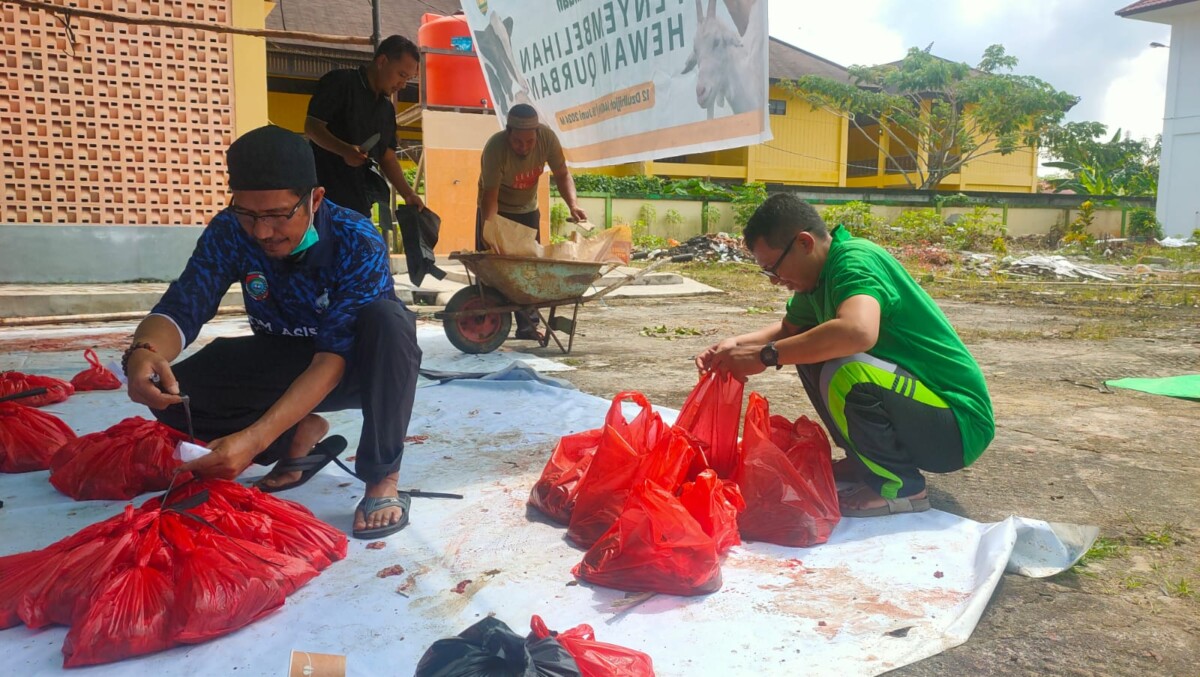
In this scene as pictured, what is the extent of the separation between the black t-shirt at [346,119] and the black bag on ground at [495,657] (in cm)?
351

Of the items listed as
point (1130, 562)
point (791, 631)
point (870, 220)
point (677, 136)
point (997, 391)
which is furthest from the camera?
point (870, 220)

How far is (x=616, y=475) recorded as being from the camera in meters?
2.22

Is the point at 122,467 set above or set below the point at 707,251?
below

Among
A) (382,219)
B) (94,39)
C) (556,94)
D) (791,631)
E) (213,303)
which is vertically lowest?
(791,631)

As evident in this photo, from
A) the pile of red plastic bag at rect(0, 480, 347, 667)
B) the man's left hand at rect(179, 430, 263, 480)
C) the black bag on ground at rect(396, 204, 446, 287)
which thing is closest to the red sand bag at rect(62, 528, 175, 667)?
the pile of red plastic bag at rect(0, 480, 347, 667)

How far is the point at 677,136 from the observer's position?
13.5 feet

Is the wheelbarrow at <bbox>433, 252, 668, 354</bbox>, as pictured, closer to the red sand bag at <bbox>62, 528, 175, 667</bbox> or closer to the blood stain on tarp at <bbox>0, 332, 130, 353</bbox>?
the blood stain on tarp at <bbox>0, 332, 130, 353</bbox>

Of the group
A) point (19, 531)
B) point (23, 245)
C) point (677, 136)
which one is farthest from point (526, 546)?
point (23, 245)

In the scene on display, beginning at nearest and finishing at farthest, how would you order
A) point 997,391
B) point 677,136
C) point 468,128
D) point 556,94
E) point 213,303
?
point 213,303 → point 677,136 → point 997,391 → point 556,94 → point 468,128

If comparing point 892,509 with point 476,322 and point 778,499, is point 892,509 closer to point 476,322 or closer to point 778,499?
point 778,499

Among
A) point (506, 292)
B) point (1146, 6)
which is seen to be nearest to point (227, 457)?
point (506, 292)

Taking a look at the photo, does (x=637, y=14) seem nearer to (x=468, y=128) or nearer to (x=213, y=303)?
(x=213, y=303)

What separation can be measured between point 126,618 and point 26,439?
5.07 ft

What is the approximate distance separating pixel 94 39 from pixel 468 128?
163 inches
